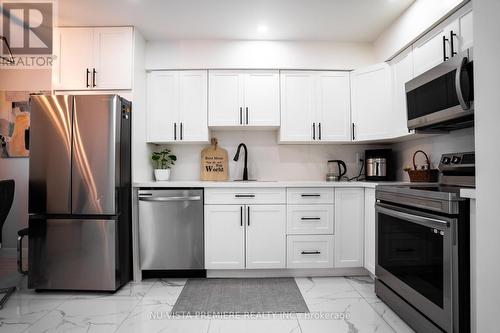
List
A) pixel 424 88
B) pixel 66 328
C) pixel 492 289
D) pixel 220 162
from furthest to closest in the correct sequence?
1. pixel 220 162
2. pixel 424 88
3. pixel 66 328
4. pixel 492 289

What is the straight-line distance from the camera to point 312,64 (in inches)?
121

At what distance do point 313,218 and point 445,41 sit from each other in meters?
1.77

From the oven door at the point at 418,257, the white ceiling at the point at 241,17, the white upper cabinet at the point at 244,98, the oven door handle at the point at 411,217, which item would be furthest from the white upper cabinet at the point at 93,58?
the oven door at the point at 418,257

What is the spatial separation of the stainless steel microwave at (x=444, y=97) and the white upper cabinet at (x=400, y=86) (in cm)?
25

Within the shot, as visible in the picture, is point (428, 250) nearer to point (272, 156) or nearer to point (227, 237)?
point (227, 237)

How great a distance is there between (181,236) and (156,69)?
5.95 ft

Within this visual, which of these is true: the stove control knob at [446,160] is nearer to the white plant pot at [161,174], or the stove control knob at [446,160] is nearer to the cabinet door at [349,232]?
the cabinet door at [349,232]

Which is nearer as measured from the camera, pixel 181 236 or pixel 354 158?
pixel 181 236

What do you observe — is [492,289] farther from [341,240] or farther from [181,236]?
[181,236]

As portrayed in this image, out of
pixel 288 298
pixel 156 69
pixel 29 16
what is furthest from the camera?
pixel 156 69

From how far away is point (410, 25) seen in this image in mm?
2404

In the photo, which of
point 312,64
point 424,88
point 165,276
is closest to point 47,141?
point 165,276

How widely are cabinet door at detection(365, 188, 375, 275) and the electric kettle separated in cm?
53

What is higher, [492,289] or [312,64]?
[312,64]
